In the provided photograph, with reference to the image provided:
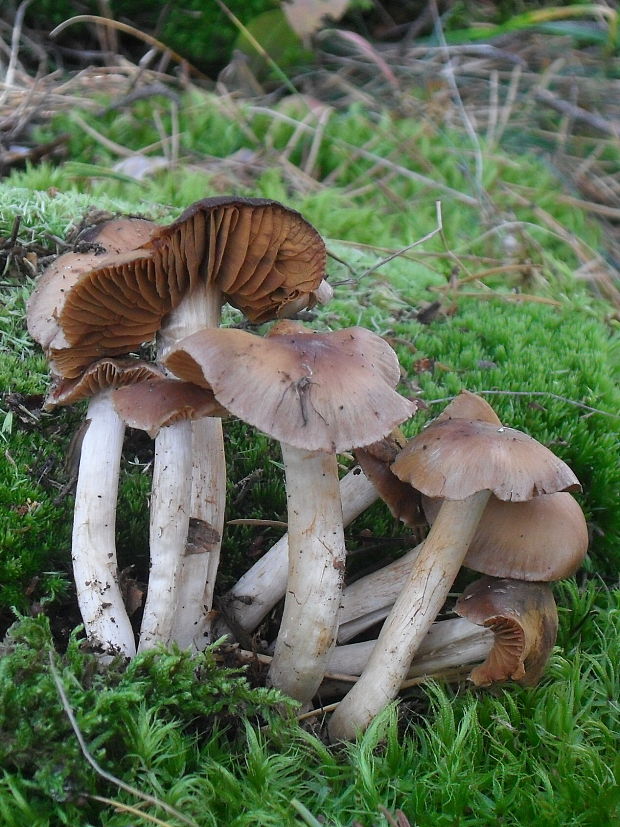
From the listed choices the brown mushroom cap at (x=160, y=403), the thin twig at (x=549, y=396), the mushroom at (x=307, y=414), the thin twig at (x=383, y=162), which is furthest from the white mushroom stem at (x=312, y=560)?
the thin twig at (x=383, y=162)

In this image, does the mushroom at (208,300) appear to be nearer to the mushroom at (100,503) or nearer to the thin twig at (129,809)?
the mushroom at (100,503)

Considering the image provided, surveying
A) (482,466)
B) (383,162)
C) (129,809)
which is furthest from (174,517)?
(383,162)

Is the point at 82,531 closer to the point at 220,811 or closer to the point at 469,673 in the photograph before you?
the point at 220,811

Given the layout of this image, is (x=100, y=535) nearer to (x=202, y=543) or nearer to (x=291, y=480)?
(x=202, y=543)

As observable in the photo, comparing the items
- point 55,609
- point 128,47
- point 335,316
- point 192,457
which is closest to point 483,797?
point 192,457

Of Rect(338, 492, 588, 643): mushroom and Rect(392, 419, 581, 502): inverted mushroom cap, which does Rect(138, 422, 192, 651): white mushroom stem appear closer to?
Rect(392, 419, 581, 502): inverted mushroom cap

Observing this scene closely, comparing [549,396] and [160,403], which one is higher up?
[160,403]

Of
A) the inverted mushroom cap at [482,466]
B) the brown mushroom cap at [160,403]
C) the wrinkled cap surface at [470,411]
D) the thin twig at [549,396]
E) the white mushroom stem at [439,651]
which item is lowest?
the white mushroom stem at [439,651]
